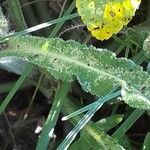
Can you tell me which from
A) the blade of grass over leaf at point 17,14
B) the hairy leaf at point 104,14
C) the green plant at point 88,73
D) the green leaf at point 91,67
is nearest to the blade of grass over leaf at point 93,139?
the green plant at point 88,73

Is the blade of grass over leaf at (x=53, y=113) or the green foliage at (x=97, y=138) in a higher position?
the blade of grass over leaf at (x=53, y=113)

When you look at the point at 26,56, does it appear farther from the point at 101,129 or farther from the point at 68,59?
the point at 101,129

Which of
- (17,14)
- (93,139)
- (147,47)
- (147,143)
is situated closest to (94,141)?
(93,139)

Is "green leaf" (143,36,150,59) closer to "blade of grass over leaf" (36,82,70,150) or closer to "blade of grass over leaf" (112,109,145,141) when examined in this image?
"blade of grass over leaf" (112,109,145,141)

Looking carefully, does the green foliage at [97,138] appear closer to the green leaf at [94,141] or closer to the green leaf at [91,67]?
the green leaf at [94,141]

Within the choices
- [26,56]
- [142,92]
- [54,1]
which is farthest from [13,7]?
[142,92]
